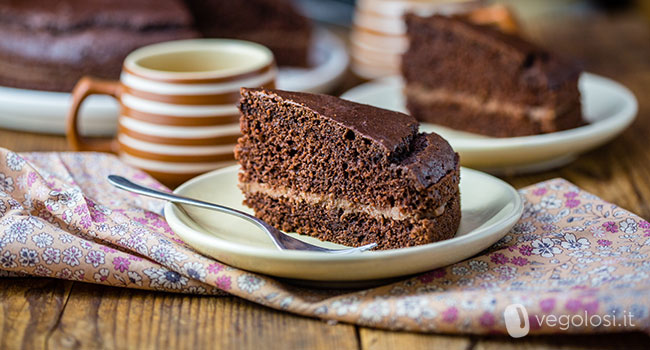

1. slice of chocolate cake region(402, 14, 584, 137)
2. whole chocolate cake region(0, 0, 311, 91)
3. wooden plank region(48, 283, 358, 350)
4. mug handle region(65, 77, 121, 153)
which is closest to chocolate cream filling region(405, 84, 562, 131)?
slice of chocolate cake region(402, 14, 584, 137)

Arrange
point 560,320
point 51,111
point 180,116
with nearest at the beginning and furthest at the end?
1. point 560,320
2. point 180,116
3. point 51,111

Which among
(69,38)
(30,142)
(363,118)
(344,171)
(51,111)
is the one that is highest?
(363,118)

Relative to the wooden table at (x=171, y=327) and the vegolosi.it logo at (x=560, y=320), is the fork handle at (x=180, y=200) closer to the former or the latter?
the wooden table at (x=171, y=327)

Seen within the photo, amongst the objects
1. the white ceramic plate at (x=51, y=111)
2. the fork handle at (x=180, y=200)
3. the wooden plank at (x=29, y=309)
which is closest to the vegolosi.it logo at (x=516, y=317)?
the fork handle at (x=180, y=200)

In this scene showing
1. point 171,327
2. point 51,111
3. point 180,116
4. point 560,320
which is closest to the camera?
point 560,320

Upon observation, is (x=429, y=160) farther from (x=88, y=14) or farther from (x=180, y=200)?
(x=88, y=14)

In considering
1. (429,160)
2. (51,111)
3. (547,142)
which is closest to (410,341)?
(429,160)
